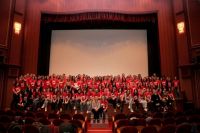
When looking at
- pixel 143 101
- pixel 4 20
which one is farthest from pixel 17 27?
pixel 143 101

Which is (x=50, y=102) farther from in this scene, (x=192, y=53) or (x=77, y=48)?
(x=192, y=53)

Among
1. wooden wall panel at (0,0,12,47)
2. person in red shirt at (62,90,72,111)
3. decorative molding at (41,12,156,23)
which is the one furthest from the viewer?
decorative molding at (41,12,156,23)

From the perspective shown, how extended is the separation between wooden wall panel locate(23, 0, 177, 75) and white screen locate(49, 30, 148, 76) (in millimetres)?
1781

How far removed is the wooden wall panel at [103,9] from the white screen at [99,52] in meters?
1.78

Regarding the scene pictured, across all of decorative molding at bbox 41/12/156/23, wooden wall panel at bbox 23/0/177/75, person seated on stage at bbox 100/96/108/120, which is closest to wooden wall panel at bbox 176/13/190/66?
wooden wall panel at bbox 23/0/177/75

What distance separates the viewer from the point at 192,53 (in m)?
10.3

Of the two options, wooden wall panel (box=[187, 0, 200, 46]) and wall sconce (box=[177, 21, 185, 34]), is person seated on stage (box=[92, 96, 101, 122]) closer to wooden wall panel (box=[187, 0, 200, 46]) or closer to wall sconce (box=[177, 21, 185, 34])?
wooden wall panel (box=[187, 0, 200, 46])

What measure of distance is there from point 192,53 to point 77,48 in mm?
6932

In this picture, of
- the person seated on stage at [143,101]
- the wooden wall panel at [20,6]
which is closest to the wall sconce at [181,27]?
the person seated on stage at [143,101]

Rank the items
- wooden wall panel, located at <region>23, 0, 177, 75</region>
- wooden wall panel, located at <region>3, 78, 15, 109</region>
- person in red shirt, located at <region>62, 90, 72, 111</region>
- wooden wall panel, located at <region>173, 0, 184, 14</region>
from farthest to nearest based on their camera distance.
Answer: wooden wall panel, located at <region>23, 0, 177, 75</region> → wooden wall panel, located at <region>173, 0, 184, 14</region> → wooden wall panel, located at <region>3, 78, 15, 109</region> → person in red shirt, located at <region>62, 90, 72, 111</region>

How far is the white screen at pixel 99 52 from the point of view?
13.0 meters

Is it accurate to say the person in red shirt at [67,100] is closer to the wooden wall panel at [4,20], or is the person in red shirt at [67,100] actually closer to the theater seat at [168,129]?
the wooden wall panel at [4,20]

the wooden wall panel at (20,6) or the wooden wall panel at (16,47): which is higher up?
A: the wooden wall panel at (20,6)

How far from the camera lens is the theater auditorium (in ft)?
30.8
